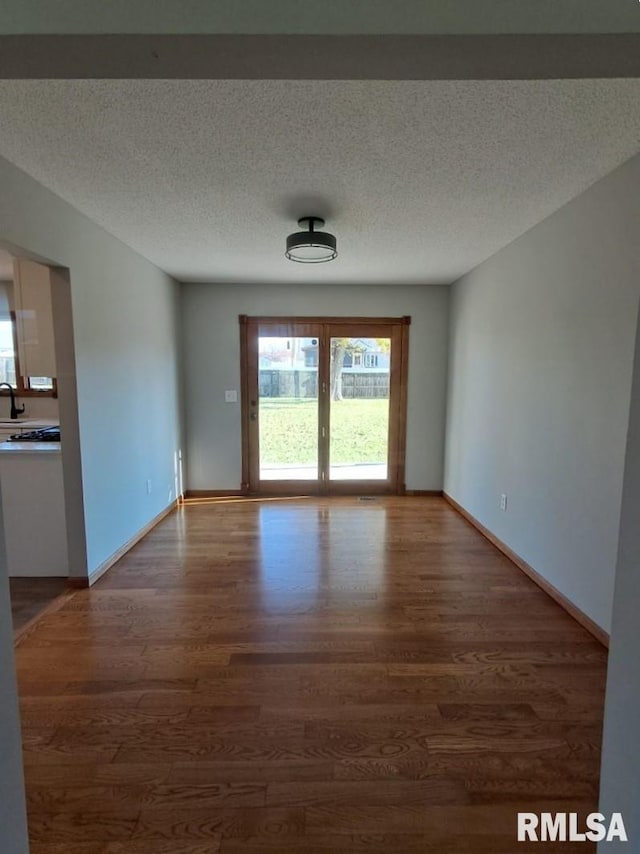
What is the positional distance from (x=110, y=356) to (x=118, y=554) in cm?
154

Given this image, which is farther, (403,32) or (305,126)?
(305,126)

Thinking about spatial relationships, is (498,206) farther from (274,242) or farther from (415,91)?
(274,242)

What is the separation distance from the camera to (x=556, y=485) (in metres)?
2.56

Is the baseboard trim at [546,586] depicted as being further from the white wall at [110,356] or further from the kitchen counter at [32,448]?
the kitchen counter at [32,448]

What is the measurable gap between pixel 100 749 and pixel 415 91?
2714 mm

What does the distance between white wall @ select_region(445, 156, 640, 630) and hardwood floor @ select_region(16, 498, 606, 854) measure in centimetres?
43

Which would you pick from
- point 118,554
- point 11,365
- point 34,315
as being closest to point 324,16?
point 34,315

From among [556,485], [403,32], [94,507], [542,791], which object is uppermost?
[403,32]

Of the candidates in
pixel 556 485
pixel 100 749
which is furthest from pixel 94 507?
pixel 556 485

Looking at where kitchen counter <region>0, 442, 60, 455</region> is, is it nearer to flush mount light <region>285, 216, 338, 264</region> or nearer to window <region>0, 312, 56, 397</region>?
flush mount light <region>285, 216, 338, 264</region>

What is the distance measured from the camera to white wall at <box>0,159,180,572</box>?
2270 mm

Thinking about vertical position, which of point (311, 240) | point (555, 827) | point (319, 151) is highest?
point (319, 151)

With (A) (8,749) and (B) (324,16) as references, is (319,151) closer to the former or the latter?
(B) (324,16)

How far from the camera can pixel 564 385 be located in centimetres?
249
